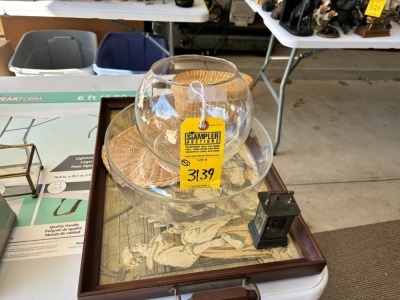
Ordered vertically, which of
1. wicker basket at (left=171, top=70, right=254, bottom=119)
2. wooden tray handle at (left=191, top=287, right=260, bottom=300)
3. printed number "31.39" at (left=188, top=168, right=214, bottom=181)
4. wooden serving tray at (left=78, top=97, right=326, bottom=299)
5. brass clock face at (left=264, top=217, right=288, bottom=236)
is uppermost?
wicker basket at (left=171, top=70, right=254, bottom=119)

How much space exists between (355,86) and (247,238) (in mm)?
2201

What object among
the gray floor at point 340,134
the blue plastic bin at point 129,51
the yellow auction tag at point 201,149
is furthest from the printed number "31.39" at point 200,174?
the blue plastic bin at point 129,51

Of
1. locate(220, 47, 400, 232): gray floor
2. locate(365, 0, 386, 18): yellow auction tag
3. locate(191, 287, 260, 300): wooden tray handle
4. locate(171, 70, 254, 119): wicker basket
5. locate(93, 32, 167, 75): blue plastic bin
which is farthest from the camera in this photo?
locate(93, 32, 167, 75): blue plastic bin

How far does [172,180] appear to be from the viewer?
1.81 feet

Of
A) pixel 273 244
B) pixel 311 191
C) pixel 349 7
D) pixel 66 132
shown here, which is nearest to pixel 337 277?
pixel 311 191

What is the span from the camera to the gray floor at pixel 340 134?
1398 mm

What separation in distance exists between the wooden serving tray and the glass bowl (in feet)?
0.12

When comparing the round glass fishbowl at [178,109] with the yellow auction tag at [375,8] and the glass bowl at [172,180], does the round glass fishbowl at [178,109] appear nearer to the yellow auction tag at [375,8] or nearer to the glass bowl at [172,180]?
the glass bowl at [172,180]

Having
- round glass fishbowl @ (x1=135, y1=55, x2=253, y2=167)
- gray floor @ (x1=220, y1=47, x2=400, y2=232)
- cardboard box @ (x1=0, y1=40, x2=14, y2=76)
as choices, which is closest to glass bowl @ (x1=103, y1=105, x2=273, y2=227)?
round glass fishbowl @ (x1=135, y1=55, x2=253, y2=167)

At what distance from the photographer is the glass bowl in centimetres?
50

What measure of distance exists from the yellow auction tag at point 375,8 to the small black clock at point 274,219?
1.17m

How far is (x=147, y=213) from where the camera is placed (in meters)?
0.52

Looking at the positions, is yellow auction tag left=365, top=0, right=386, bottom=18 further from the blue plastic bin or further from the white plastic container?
the white plastic container

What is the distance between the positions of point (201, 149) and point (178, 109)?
168 mm
